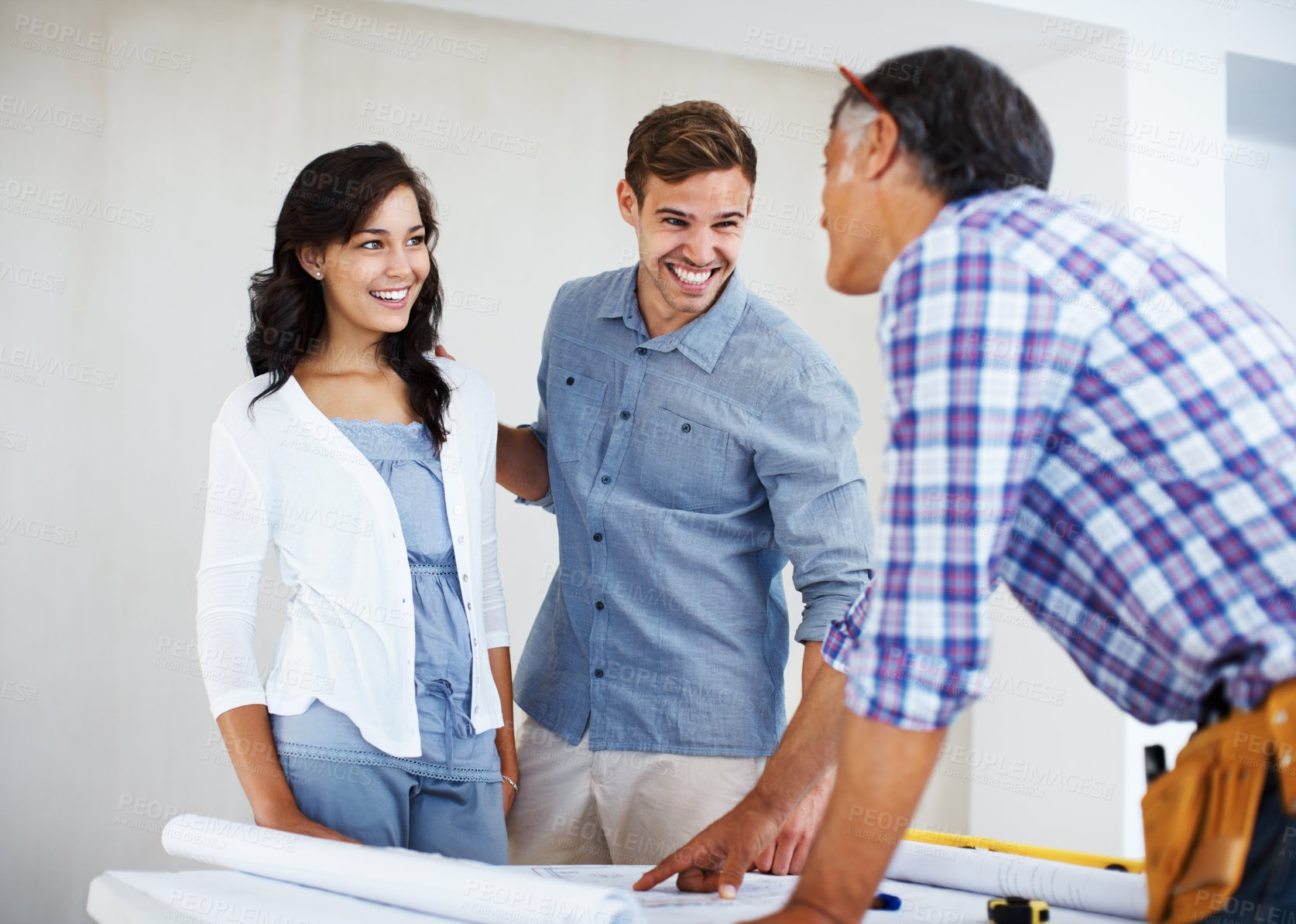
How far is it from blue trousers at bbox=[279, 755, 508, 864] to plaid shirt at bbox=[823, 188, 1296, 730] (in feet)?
2.98

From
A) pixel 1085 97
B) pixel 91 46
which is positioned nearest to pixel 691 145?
pixel 1085 97

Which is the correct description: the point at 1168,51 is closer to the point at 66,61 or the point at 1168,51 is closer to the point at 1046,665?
the point at 1046,665

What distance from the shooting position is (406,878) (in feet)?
3.64

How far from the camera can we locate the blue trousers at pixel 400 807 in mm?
1504

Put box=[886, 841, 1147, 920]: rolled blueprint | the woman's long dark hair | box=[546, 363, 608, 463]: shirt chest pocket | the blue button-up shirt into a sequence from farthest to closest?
1. box=[546, 363, 608, 463]: shirt chest pocket
2. the blue button-up shirt
3. the woman's long dark hair
4. box=[886, 841, 1147, 920]: rolled blueprint

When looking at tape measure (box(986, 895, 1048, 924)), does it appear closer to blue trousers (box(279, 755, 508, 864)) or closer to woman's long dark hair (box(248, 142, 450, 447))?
blue trousers (box(279, 755, 508, 864))

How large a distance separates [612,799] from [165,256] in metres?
2.18

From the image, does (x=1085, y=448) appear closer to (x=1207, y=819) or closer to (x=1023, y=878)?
(x=1207, y=819)

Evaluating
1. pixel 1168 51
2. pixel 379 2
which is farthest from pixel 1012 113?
pixel 379 2

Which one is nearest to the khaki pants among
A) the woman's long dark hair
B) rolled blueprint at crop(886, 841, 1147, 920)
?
rolled blueprint at crop(886, 841, 1147, 920)

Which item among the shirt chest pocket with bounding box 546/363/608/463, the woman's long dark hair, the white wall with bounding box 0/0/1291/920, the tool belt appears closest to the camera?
the tool belt

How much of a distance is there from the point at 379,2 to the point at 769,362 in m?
2.08

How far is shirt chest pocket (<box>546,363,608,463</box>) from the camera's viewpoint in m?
2.01

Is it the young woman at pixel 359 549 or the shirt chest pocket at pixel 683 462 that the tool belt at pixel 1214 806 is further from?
the shirt chest pocket at pixel 683 462
